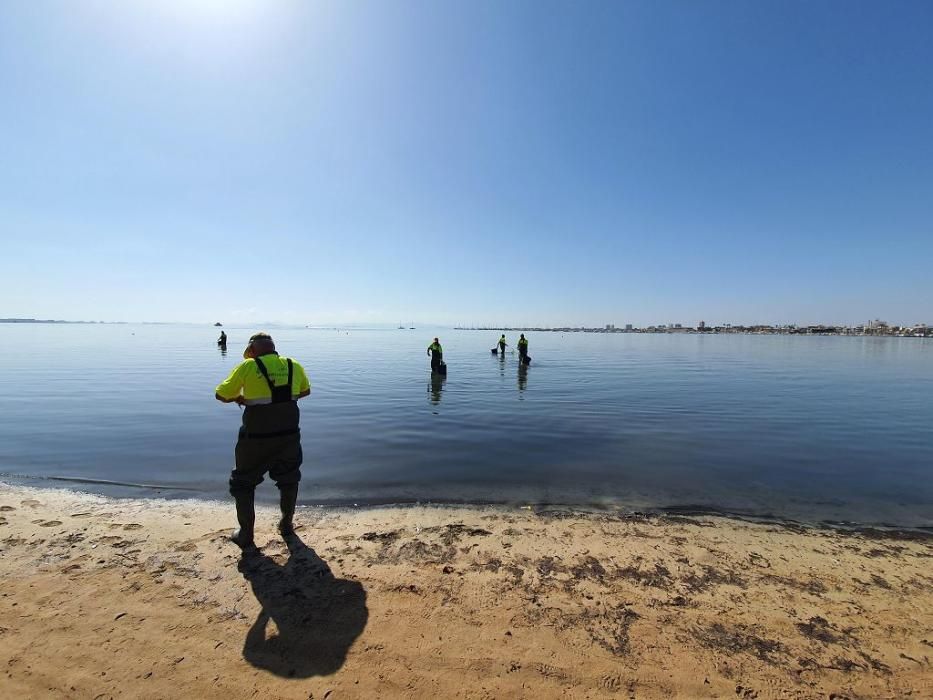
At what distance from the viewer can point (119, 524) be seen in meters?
5.50

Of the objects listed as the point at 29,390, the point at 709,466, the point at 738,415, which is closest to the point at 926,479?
the point at 709,466

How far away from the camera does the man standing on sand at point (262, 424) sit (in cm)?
498

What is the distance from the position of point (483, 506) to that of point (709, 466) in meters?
5.20

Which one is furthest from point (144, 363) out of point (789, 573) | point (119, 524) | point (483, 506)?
point (789, 573)

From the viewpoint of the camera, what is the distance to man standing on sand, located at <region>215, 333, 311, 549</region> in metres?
4.98

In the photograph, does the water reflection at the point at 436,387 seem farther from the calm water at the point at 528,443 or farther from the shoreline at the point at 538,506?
the shoreline at the point at 538,506

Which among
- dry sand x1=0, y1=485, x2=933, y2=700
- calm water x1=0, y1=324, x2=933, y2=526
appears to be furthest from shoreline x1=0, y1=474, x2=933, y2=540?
dry sand x1=0, y1=485, x2=933, y2=700

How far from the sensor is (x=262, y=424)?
16.6 ft

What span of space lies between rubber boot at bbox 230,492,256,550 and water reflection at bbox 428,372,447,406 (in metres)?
10.4

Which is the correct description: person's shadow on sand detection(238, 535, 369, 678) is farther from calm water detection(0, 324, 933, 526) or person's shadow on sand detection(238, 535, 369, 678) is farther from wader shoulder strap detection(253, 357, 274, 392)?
calm water detection(0, 324, 933, 526)

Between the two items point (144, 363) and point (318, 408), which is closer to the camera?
point (318, 408)

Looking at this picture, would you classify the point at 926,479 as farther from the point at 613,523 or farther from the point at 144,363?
the point at 144,363

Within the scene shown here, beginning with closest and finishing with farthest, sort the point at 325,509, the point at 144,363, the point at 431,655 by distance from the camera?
the point at 431,655 < the point at 325,509 < the point at 144,363

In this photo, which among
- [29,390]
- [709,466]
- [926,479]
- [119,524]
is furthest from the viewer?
[29,390]
